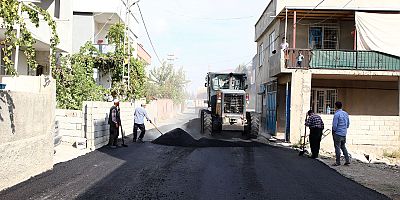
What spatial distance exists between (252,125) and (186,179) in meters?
10.3

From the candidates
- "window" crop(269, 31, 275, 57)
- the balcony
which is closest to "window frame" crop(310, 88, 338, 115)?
"window" crop(269, 31, 275, 57)

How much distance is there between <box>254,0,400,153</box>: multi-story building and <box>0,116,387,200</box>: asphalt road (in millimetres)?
5350

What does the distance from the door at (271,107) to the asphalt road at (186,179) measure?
8.69m

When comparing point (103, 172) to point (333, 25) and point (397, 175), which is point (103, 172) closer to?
point (397, 175)

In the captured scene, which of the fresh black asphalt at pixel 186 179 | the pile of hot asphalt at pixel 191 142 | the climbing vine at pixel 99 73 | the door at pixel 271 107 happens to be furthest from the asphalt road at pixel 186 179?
the door at pixel 271 107

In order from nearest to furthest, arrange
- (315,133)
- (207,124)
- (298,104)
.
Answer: (315,133)
(298,104)
(207,124)

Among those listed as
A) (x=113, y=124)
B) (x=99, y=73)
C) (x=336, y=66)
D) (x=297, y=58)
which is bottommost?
(x=113, y=124)

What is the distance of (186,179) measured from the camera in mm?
8562

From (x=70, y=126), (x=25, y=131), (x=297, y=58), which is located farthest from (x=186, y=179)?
(x=297, y=58)

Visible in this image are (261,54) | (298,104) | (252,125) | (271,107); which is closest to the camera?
(298,104)

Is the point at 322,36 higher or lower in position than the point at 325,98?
higher

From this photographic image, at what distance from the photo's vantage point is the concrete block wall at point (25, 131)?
7262 mm

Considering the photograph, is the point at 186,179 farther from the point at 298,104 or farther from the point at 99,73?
the point at 99,73

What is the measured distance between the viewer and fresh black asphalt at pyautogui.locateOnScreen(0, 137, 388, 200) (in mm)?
7188
